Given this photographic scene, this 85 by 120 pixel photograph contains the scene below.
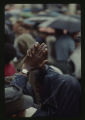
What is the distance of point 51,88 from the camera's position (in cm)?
323

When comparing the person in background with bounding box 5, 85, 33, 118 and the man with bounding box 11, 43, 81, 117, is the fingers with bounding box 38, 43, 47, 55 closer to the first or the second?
the man with bounding box 11, 43, 81, 117

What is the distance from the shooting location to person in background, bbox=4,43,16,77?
124 inches

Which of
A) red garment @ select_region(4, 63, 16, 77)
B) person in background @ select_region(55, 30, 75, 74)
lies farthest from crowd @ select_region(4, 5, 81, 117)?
person in background @ select_region(55, 30, 75, 74)

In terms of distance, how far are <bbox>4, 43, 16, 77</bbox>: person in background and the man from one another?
4.0 inches

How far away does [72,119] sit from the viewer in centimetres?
322

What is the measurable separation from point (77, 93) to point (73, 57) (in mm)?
431

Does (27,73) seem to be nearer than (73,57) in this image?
Yes

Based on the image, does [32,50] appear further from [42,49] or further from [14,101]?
[14,101]

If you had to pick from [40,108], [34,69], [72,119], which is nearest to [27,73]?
[34,69]

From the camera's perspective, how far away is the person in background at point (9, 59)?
3.16 meters

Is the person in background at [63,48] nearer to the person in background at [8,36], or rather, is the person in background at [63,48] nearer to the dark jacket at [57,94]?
the dark jacket at [57,94]

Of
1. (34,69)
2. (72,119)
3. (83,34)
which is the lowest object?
(72,119)

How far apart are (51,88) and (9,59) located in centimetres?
44

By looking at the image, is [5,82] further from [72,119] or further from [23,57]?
[72,119]
